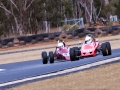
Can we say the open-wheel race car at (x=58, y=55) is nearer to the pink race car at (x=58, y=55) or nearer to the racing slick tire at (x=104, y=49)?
the pink race car at (x=58, y=55)

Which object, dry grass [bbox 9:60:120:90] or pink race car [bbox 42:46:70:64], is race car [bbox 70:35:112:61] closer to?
pink race car [bbox 42:46:70:64]

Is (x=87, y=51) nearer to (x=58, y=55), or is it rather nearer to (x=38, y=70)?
(x=58, y=55)

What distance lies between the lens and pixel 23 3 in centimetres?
4772

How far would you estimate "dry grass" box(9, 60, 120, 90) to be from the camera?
9664 millimetres

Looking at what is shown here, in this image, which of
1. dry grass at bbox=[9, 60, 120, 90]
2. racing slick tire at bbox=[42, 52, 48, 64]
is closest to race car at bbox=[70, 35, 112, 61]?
racing slick tire at bbox=[42, 52, 48, 64]

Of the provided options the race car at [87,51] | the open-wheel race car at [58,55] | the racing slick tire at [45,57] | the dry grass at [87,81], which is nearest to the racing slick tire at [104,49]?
the race car at [87,51]

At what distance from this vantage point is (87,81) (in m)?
10.6

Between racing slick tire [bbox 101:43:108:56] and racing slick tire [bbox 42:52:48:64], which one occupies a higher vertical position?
racing slick tire [bbox 101:43:108:56]

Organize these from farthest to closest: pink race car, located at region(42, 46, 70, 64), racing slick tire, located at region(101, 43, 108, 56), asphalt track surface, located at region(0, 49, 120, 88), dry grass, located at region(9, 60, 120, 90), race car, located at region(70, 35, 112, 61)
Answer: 1. pink race car, located at region(42, 46, 70, 64)
2. race car, located at region(70, 35, 112, 61)
3. racing slick tire, located at region(101, 43, 108, 56)
4. asphalt track surface, located at region(0, 49, 120, 88)
5. dry grass, located at region(9, 60, 120, 90)

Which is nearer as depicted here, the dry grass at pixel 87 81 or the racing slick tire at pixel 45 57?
the dry grass at pixel 87 81

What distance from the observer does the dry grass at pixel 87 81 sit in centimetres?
966

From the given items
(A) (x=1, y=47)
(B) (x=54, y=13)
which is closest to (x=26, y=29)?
(B) (x=54, y=13)

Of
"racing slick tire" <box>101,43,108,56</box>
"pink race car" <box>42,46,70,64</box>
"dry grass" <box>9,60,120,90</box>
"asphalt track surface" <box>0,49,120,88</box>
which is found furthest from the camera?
"pink race car" <box>42,46,70,64</box>

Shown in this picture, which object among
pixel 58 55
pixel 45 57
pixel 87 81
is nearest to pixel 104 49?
pixel 58 55
